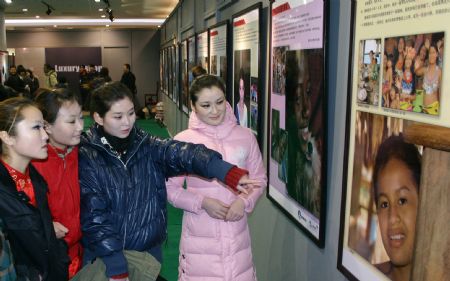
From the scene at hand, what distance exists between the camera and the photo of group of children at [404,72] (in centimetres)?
130

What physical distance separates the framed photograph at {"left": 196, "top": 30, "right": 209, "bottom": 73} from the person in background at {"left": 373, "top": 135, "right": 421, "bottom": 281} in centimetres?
417

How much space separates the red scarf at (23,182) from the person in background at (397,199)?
1297 mm

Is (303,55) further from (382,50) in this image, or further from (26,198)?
(26,198)

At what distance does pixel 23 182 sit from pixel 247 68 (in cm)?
213

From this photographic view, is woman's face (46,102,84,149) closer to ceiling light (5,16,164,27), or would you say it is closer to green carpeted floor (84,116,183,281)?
green carpeted floor (84,116,183,281)

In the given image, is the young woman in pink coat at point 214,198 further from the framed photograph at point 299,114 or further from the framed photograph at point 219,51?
the framed photograph at point 219,51

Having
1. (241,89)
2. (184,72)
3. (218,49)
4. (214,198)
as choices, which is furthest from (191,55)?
(214,198)

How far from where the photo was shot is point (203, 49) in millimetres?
6043

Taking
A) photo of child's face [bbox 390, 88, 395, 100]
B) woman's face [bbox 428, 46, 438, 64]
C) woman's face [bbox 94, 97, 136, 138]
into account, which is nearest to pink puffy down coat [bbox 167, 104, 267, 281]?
woman's face [bbox 94, 97, 136, 138]

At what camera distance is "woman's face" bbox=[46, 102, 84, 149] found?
208cm

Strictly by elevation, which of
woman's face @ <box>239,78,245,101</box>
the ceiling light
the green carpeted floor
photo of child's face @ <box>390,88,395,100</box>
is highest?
the ceiling light

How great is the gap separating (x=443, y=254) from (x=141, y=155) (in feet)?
4.90

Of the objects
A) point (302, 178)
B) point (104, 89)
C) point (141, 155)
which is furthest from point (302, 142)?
point (104, 89)

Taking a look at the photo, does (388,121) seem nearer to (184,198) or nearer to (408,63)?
(408,63)
